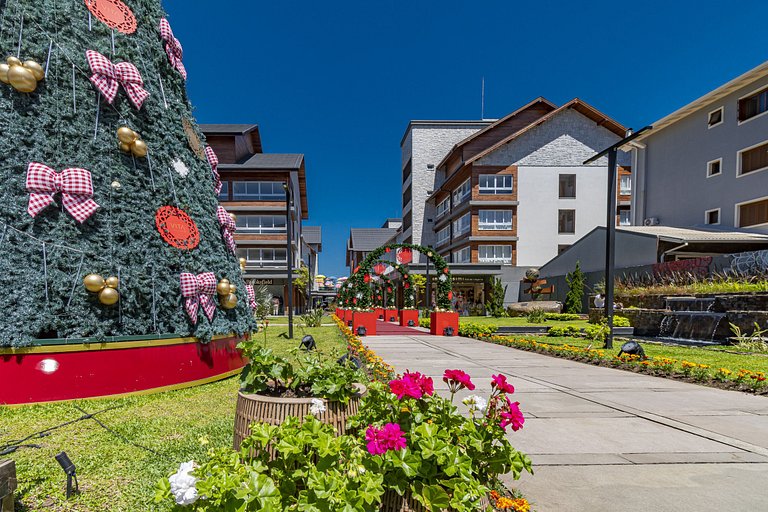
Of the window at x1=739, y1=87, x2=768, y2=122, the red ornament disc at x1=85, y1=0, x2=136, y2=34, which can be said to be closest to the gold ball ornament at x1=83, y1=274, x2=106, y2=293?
the red ornament disc at x1=85, y1=0, x2=136, y2=34

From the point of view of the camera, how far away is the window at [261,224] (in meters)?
38.3

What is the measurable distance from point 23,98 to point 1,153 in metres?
0.89

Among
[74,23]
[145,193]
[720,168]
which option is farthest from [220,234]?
[720,168]

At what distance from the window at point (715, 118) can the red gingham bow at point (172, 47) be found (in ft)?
95.6

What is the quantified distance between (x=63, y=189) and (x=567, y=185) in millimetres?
38178

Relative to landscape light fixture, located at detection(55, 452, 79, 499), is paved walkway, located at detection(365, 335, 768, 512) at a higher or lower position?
lower

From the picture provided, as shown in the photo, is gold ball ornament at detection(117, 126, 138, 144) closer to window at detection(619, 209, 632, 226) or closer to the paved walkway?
the paved walkway

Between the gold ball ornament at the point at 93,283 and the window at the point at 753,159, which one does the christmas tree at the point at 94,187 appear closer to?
the gold ball ornament at the point at 93,283

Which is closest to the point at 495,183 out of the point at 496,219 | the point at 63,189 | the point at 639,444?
the point at 496,219

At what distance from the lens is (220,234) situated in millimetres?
7844

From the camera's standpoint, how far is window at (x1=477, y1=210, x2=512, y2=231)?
35438 mm

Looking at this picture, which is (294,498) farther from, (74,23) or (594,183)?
(594,183)

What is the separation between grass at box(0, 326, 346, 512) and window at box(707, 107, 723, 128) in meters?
30.4

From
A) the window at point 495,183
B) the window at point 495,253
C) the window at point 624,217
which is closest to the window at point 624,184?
the window at point 624,217
